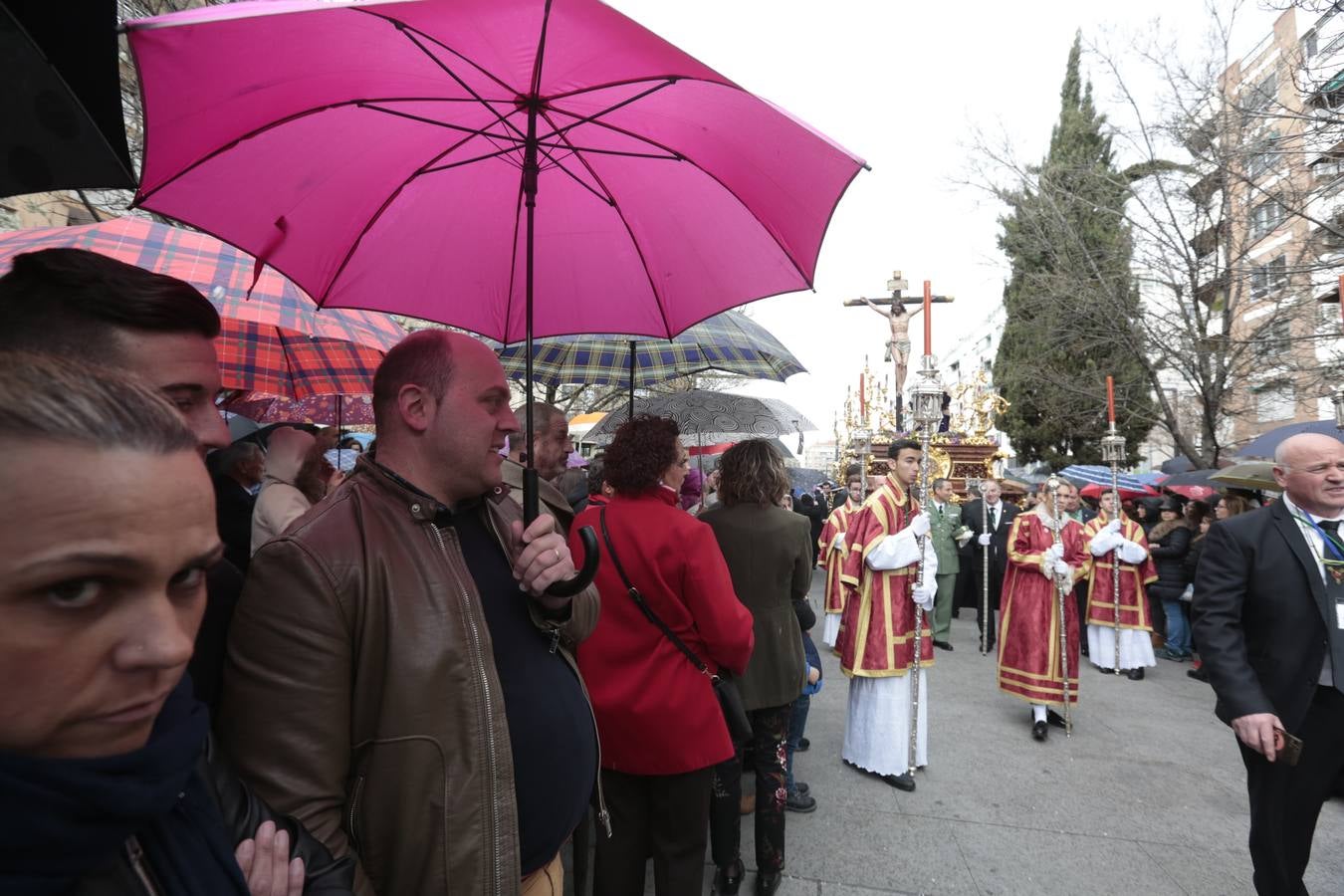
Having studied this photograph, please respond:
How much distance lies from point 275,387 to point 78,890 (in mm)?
4464

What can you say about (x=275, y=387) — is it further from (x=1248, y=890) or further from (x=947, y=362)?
(x=947, y=362)

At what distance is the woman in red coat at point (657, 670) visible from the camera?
2770 mm

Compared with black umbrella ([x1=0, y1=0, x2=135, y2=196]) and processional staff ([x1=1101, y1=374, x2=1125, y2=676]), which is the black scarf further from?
processional staff ([x1=1101, y1=374, x2=1125, y2=676])

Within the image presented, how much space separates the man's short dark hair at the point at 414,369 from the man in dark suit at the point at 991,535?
30.4ft

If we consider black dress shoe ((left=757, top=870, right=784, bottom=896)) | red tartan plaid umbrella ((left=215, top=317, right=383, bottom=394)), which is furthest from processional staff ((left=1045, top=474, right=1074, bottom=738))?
red tartan plaid umbrella ((left=215, top=317, right=383, bottom=394))

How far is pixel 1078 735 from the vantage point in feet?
20.8

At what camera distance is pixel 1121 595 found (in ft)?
29.3

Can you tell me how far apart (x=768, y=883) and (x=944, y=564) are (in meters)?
7.96

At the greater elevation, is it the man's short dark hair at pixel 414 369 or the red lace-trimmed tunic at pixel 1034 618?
the man's short dark hair at pixel 414 369

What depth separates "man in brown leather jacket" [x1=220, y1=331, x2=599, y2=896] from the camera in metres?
1.38

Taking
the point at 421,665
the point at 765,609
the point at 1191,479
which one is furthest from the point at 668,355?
the point at 1191,479

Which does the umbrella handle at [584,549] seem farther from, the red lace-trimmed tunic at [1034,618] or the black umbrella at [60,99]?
the red lace-trimmed tunic at [1034,618]

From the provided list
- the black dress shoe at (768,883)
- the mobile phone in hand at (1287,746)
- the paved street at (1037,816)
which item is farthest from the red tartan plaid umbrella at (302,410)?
the mobile phone in hand at (1287,746)

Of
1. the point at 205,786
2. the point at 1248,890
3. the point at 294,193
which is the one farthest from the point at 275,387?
the point at 1248,890
